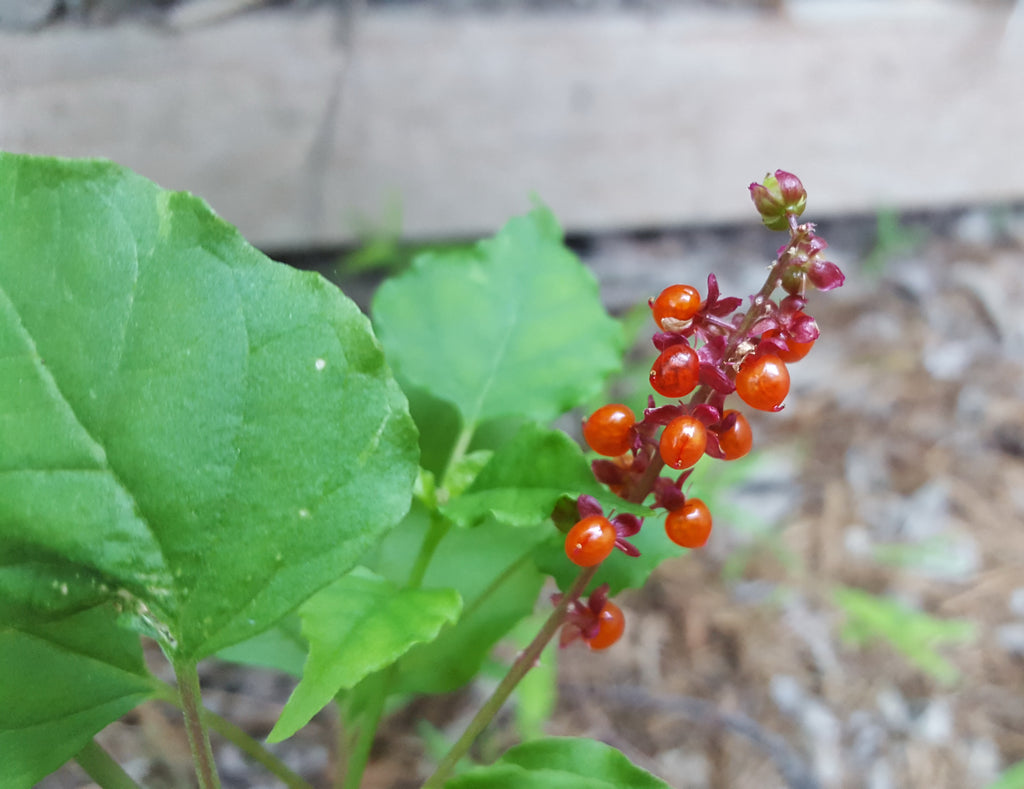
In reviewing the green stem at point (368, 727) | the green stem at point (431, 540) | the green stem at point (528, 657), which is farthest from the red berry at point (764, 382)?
the green stem at point (368, 727)

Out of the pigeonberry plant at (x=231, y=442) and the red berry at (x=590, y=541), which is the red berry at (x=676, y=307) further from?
the red berry at (x=590, y=541)

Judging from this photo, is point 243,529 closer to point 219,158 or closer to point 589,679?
point 589,679

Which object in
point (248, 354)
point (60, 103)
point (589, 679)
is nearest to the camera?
point (248, 354)

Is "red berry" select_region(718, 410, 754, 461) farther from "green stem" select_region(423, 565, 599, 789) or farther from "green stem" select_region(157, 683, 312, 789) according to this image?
"green stem" select_region(157, 683, 312, 789)

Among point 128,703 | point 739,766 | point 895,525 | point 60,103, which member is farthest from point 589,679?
point 60,103

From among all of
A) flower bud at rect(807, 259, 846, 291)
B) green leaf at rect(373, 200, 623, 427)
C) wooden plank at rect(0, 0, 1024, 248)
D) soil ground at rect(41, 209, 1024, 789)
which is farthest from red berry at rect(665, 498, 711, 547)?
wooden plank at rect(0, 0, 1024, 248)

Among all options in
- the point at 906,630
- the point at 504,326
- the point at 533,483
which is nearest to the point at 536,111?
the point at 504,326
